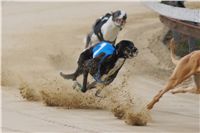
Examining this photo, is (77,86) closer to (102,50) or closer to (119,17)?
(102,50)

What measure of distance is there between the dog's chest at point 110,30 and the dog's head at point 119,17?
0.28 ft

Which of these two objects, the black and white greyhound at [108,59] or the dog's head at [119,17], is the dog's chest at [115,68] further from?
the dog's head at [119,17]

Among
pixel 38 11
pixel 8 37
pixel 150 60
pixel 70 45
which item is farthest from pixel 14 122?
pixel 38 11

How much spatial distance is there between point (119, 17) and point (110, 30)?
0.30m

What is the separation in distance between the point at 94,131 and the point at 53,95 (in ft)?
5.54

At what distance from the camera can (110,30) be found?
29.5ft

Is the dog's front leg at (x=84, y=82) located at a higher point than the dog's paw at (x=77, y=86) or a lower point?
higher

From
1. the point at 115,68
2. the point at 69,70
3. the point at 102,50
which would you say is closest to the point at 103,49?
the point at 102,50

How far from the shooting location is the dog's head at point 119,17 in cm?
873

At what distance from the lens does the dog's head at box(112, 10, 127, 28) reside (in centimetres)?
873

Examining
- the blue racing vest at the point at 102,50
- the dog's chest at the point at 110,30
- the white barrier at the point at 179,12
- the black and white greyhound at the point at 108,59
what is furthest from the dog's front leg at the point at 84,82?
the white barrier at the point at 179,12

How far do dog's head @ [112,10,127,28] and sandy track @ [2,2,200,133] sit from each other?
594 mm

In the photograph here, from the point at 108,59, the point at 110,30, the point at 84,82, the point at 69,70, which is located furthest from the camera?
the point at 69,70

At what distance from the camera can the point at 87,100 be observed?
862cm
